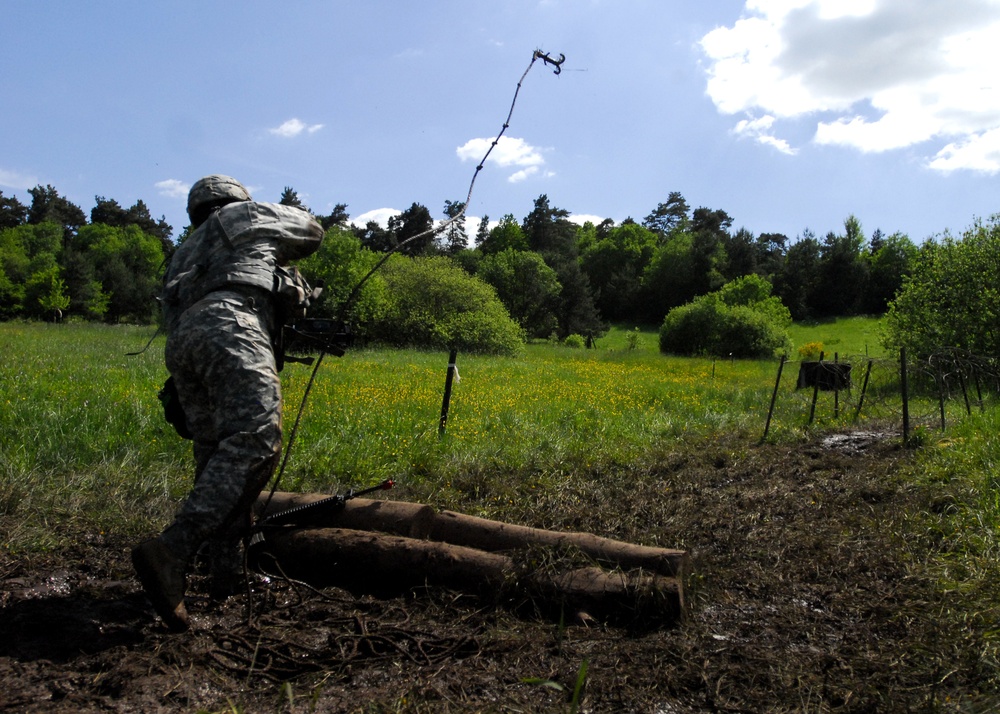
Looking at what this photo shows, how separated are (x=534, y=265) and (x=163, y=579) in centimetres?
6233

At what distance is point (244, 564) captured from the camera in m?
3.53

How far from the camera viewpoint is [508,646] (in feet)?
10.2

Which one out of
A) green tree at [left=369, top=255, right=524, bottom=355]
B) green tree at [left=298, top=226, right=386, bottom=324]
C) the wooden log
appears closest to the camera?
the wooden log

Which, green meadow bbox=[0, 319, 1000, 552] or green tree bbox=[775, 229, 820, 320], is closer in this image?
green meadow bbox=[0, 319, 1000, 552]

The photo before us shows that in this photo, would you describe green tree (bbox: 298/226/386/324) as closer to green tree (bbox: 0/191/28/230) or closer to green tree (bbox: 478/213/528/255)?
green tree (bbox: 478/213/528/255)

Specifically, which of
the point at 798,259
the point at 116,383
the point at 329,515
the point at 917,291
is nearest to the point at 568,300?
the point at 798,259

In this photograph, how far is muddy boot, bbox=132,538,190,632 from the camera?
3031 mm

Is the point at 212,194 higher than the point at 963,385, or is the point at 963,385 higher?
the point at 212,194

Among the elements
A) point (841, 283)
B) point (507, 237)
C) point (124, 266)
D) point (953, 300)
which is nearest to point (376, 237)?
point (507, 237)

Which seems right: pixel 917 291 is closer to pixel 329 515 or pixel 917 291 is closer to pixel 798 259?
pixel 329 515

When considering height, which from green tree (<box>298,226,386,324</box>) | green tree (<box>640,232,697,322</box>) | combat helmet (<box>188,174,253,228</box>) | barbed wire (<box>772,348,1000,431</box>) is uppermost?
green tree (<box>640,232,697,322</box>)

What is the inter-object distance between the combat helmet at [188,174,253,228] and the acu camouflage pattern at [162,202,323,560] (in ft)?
1.01

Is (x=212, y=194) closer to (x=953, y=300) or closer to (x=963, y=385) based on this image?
(x=963, y=385)

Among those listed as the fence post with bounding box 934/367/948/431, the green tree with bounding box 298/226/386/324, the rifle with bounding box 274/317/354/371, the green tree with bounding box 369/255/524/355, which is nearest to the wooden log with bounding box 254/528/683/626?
the rifle with bounding box 274/317/354/371
